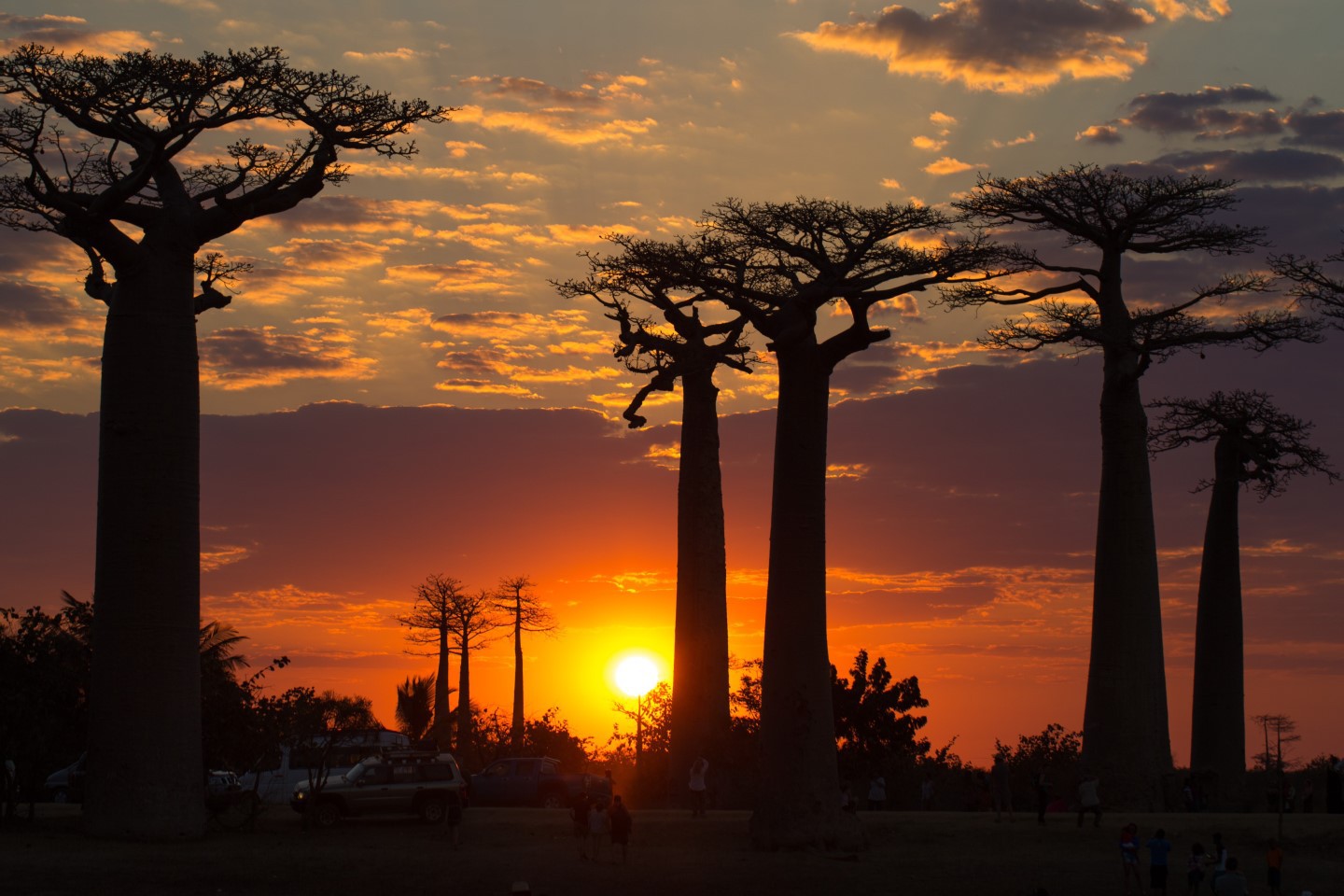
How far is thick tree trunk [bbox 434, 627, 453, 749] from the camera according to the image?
45.4m

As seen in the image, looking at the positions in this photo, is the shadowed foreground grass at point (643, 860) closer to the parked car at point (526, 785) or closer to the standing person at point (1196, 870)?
the standing person at point (1196, 870)

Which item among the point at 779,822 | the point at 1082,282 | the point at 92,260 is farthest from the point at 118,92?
the point at 1082,282

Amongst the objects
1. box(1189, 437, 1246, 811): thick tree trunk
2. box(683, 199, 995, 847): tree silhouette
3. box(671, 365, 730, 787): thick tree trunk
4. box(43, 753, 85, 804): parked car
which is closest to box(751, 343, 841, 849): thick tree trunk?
box(683, 199, 995, 847): tree silhouette

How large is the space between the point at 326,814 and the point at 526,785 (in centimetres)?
681

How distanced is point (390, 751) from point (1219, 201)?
69.1 feet

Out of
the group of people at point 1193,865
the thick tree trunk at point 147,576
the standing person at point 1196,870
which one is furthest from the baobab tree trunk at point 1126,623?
the thick tree trunk at point 147,576

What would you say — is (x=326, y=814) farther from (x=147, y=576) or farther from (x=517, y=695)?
(x=517, y=695)

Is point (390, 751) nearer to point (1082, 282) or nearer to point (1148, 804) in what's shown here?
point (1148, 804)

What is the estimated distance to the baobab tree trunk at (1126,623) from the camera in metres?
32.0

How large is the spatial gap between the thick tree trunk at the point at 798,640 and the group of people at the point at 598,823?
2.51m

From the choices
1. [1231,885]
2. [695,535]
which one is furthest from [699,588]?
[1231,885]

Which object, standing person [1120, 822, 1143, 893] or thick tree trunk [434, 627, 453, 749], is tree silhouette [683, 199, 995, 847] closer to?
standing person [1120, 822, 1143, 893]

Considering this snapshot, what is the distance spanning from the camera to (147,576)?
2230cm

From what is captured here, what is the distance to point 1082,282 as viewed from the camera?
116ft
